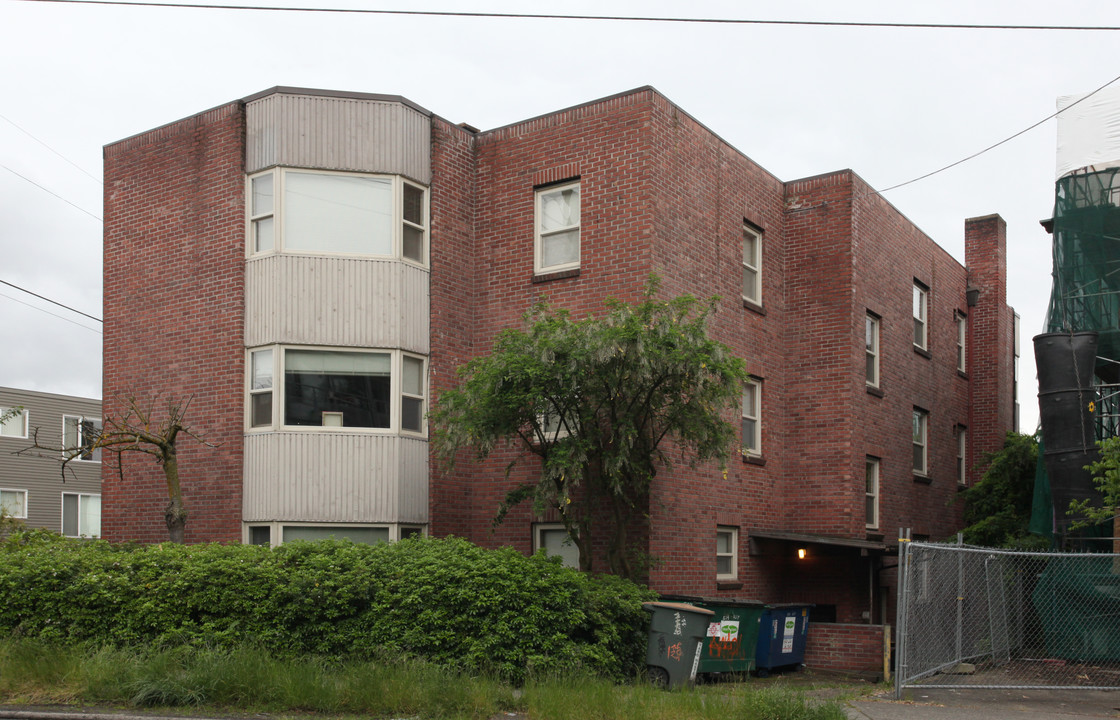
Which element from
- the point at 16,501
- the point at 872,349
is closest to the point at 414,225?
the point at 872,349

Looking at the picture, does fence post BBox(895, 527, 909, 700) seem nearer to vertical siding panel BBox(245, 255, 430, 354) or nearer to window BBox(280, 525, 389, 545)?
window BBox(280, 525, 389, 545)

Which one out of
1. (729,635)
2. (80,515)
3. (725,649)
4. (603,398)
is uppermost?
(603,398)

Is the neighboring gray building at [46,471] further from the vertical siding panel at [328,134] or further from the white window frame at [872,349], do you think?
the white window frame at [872,349]

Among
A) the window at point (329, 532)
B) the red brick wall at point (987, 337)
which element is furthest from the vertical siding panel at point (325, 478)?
the red brick wall at point (987, 337)

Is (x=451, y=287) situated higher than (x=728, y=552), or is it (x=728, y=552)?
(x=451, y=287)

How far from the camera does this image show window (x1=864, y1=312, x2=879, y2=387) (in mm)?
20281

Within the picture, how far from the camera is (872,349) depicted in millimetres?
20438

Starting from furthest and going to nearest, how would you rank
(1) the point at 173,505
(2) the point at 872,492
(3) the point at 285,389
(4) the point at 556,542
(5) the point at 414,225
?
(2) the point at 872,492
(5) the point at 414,225
(4) the point at 556,542
(3) the point at 285,389
(1) the point at 173,505

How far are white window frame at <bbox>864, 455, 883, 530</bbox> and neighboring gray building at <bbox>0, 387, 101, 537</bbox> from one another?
22971 millimetres

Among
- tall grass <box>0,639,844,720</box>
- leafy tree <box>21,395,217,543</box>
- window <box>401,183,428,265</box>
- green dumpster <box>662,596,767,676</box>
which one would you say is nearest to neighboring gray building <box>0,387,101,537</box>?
leafy tree <box>21,395,217,543</box>

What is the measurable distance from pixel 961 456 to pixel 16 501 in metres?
26.8

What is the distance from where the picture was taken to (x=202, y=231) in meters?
16.9

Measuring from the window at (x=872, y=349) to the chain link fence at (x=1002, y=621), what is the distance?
454cm

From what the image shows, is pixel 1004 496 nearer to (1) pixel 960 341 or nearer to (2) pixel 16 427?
(1) pixel 960 341
